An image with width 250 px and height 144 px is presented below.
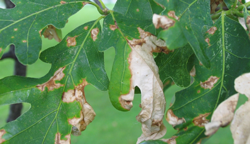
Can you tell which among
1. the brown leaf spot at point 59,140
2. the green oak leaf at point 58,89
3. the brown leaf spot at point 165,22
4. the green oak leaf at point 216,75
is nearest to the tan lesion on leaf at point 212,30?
the green oak leaf at point 216,75

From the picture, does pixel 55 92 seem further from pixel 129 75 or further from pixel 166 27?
pixel 166 27

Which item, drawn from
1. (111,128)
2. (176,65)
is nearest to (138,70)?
(176,65)

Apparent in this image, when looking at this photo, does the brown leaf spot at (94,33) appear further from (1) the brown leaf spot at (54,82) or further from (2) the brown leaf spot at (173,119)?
(2) the brown leaf spot at (173,119)

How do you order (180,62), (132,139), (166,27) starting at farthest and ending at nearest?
(132,139), (180,62), (166,27)

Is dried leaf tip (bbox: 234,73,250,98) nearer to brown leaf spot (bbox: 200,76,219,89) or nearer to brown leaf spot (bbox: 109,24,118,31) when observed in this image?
brown leaf spot (bbox: 200,76,219,89)

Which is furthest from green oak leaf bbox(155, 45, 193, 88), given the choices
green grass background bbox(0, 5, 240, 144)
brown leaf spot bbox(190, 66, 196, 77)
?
green grass background bbox(0, 5, 240, 144)

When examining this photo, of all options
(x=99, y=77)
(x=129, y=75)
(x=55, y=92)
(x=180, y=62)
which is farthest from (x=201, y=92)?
(x=55, y=92)

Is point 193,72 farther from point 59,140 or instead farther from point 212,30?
point 59,140
